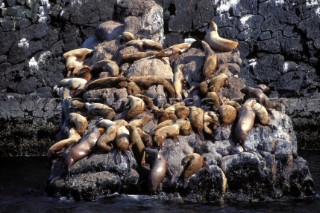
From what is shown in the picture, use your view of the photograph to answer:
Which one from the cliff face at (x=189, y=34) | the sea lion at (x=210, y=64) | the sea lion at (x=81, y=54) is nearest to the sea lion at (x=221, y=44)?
the sea lion at (x=210, y=64)

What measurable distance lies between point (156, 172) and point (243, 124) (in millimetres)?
1445

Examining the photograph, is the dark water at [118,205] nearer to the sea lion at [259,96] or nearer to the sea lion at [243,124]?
the sea lion at [243,124]

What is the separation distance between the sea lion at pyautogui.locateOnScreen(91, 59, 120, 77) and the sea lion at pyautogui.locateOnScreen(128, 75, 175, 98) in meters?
0.45

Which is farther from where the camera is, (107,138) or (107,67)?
(107,67)

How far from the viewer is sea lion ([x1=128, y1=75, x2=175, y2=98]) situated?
10852mm

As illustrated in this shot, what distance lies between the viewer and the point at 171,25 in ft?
61.7

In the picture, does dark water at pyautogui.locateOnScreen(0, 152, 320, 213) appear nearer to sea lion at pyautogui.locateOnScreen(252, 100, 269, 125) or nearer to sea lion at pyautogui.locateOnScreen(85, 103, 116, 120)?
sea lion at pyautogui.locateOnScreen(252, 100, 269, 125)

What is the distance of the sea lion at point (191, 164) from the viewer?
9328 millimetres

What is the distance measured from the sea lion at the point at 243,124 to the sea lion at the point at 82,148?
1.99m

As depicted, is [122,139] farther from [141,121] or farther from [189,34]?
[189,34]

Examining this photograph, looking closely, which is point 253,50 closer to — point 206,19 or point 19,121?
point 206,19

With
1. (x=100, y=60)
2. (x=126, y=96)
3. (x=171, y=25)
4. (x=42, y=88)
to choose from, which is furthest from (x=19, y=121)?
(x=126, y=96)

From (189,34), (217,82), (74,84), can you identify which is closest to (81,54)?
(74,84)

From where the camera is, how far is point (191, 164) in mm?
9328
